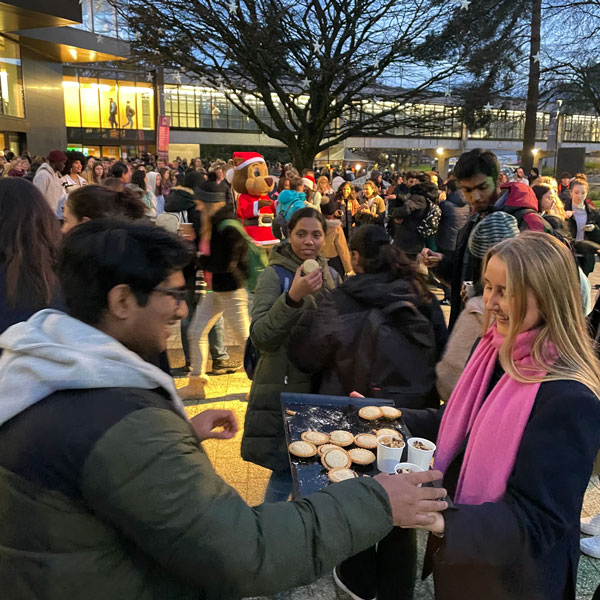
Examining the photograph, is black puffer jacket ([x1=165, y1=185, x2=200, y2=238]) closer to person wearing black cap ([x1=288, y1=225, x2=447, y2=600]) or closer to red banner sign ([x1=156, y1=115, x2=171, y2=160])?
person wearing black cap ([x1=288, y1=225, x2=447, y2=600])

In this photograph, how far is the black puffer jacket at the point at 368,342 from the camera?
2.50 meters

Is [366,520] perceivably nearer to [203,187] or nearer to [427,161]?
[203,187]

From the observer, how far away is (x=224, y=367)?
5855 mm

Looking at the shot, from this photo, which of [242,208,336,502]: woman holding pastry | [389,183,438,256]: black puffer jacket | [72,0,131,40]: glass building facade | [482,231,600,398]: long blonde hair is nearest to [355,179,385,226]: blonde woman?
[389,183,438,256]: black puffer jacket

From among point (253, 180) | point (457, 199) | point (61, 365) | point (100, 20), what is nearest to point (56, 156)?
point (253, 180)

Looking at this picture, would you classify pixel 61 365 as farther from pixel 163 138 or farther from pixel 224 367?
pixel 163 138

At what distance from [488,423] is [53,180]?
285 inches

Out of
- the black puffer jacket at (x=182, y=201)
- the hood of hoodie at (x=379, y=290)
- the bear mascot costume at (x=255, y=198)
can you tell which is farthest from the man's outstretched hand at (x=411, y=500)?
the bear mascot costume at (x=255, y=198)

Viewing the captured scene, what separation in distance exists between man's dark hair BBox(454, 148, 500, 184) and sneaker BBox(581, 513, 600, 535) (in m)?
2.27

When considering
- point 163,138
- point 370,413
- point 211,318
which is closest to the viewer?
point 370,413

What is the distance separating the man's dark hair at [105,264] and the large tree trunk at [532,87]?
16.7m

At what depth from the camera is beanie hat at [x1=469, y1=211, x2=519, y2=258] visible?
2.84 metres

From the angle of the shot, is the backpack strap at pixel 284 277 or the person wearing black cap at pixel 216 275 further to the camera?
the person wearing black cap at pixel 216 275

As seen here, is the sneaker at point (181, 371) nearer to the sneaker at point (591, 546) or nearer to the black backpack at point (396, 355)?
the black backpack at point (396, 355)
